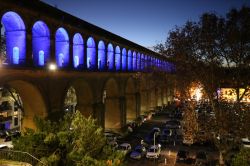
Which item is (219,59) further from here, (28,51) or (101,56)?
(101,56)

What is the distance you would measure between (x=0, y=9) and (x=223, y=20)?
1431cm

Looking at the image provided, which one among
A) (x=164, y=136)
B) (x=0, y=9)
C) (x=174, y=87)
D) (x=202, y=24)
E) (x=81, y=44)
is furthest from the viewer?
(x=164, y=136)

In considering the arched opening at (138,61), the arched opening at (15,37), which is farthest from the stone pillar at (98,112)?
the arched opening at (138,61)

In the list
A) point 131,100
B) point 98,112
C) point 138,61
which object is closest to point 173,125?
point 131,100

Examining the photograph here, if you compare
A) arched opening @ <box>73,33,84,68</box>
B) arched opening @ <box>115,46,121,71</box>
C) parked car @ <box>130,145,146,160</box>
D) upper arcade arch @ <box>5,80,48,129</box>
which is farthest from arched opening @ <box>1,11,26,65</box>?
arched opening @ <box>115,46,121,71</box>

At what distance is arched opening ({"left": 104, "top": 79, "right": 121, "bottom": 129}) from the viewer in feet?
137

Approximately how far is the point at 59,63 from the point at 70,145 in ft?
53.1

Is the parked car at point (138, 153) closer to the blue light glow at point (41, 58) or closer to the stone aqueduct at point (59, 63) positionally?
the stone aqueduct at point (59, 63)

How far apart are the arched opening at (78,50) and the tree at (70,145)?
16.8 m

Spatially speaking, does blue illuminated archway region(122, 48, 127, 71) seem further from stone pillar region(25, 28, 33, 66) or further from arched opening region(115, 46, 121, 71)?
stone pillar region(25, 28, 33, 66)

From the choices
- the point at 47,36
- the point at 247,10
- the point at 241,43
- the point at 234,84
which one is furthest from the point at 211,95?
the point at 47,36

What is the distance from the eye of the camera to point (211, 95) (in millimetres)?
22203

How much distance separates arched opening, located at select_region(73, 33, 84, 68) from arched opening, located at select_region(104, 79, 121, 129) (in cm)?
1139

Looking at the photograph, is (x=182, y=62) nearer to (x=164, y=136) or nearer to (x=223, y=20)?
(x=223, y=20)
